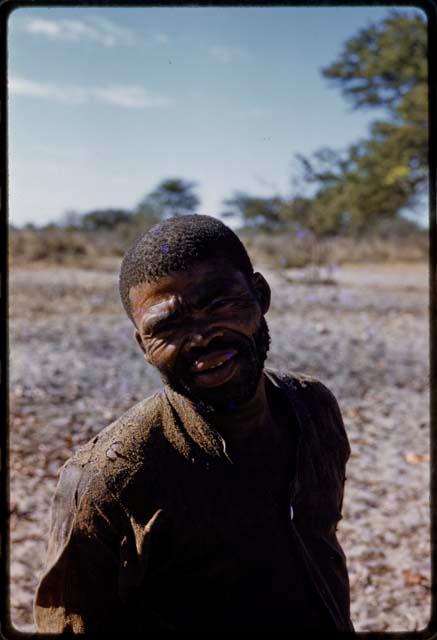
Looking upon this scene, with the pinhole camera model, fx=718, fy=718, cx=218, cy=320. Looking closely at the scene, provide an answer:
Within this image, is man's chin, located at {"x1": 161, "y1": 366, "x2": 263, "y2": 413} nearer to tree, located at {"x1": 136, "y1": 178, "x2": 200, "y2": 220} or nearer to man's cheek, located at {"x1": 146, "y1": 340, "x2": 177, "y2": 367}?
man's cheek, located at {"x1": 146, "y1": 340, "x2": 177, "y2": 367}

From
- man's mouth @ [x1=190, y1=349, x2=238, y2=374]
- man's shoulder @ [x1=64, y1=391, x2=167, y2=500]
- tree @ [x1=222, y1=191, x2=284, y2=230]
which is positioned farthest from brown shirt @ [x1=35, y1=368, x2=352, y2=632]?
tree @ [x1=222, y1=191, x2=284, y2=230]

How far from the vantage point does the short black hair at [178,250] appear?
1.76 meters

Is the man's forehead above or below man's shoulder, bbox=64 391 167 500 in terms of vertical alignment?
above

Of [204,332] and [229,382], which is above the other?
[204,332]

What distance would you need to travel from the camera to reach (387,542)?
15.3 ft

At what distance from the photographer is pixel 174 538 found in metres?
A: 1.83

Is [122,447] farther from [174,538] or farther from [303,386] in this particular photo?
[303,386]

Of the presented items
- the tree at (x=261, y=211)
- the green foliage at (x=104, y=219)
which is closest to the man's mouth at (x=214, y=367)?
the tree at (x=261, y=211)

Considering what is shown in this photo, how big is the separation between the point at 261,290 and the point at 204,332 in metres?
0.29

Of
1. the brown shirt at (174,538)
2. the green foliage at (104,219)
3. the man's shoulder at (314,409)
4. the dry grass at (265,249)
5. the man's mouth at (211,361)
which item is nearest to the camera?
the man's mouth at (211,361)

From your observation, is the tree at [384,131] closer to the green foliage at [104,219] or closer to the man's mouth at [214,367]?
the man's mouth at [214,367]

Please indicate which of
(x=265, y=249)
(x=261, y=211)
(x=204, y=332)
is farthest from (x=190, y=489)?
(x=265, y=249)

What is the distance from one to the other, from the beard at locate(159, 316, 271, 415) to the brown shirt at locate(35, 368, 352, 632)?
11 cm

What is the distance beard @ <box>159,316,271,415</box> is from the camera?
1735 mm
